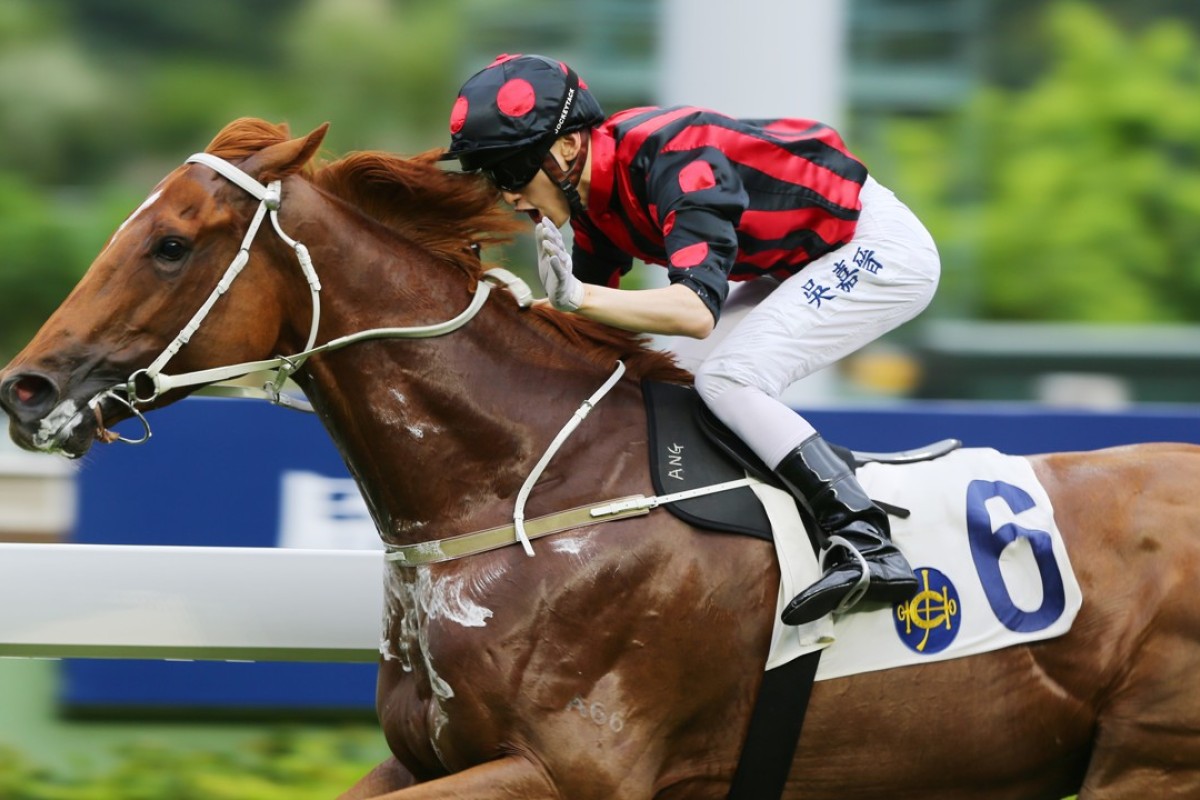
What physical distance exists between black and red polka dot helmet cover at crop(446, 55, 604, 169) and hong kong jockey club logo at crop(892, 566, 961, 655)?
4.11 ft

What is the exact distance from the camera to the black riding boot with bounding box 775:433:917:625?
343cm

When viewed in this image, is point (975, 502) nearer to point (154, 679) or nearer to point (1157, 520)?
point (1157, 520)

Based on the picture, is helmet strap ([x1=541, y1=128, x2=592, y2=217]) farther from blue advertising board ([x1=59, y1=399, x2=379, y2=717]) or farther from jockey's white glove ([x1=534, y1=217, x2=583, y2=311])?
blue advertising board ([x1=59, y1=399, x2=379, y2=717])

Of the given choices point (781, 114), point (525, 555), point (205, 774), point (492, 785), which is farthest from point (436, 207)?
point (781, 114)

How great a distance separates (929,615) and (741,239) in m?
0.92

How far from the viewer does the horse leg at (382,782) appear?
12.0 ft

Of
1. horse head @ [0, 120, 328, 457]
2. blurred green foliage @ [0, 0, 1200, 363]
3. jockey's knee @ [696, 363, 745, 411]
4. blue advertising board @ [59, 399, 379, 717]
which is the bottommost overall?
blurred green foliage @ [0, 0, 1200, 363]

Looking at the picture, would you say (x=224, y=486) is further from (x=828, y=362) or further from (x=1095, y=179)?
(x=1095, y=179)

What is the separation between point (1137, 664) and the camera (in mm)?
3664

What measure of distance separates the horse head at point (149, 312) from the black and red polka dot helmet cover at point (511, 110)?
0.32 meters

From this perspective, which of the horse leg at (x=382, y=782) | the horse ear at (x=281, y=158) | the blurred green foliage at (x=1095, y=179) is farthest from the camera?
the blurred green foliage at (x=1095, y=179)

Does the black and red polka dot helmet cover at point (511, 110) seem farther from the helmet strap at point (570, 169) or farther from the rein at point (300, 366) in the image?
the rein at point (300, 366)

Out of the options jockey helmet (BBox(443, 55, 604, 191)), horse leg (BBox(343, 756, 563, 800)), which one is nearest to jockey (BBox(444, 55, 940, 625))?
jockey helmet (BBox(443, 55, 604, 191))

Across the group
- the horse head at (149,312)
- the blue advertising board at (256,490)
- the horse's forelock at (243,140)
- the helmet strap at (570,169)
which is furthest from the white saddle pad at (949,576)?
the blue advertising board at (256,490)
